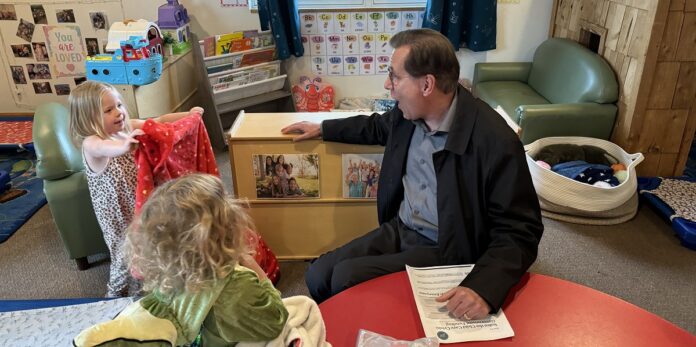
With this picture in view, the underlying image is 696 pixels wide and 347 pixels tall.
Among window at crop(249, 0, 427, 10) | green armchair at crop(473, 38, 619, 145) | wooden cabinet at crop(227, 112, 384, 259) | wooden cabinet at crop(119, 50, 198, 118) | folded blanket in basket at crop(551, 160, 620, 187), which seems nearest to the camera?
wooden cabinet at crop(227, 112, 384, 259)

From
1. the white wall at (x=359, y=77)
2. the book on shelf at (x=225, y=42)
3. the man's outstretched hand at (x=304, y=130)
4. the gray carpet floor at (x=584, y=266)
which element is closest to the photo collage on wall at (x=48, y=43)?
the white wall at (x=359, y=77)

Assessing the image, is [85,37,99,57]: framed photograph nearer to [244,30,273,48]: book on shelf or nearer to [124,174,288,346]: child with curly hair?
[244,30,273,48]: book on shelf

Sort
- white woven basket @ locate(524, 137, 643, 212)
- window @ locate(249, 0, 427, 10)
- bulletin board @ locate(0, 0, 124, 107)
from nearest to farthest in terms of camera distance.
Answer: white woven basket @ locate(524, 137, 643, 212)
bulletin board @ locate(0, 0, 124, 107)
window @ locate(249, 0, 427, 10)

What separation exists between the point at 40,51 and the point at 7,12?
1.19 ft

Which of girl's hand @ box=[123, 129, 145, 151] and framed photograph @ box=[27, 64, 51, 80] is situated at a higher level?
girl's hand @ box=[123, 129, 145, 151]

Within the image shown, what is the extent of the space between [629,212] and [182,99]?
10.2 feet

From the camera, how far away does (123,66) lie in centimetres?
292

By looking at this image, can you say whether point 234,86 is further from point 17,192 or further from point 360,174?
point 360,174

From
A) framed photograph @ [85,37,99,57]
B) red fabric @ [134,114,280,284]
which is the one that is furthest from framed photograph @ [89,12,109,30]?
red fabric @ [134,114,280,284]

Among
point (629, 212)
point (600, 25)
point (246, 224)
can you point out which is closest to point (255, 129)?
point (246, 224)

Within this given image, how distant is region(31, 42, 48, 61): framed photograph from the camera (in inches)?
162

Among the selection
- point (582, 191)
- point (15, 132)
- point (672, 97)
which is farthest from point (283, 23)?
point (672, 97)

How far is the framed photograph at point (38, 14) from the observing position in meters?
3.96

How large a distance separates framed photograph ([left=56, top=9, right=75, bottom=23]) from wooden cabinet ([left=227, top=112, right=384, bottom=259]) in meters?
2.57
